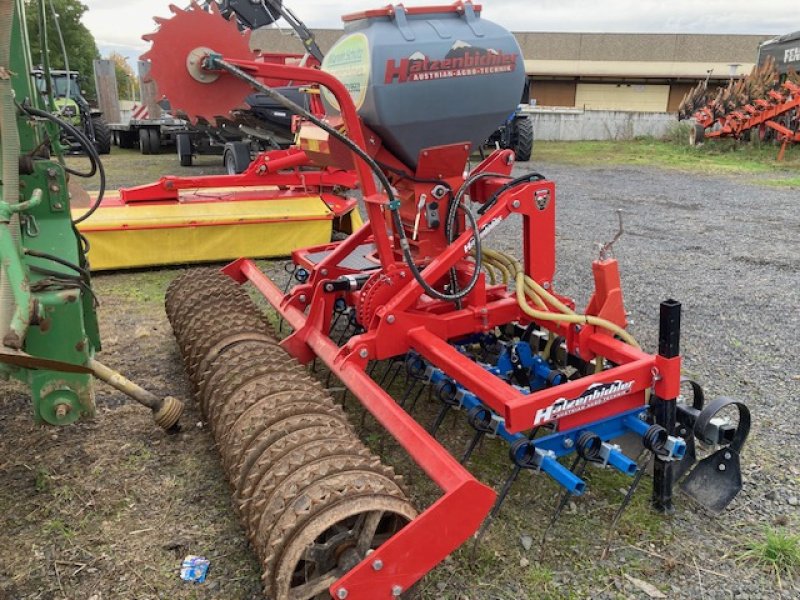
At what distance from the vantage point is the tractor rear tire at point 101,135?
602 inches

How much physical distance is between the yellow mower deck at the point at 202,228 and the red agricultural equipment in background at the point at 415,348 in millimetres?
2103

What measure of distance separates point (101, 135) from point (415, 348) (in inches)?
575

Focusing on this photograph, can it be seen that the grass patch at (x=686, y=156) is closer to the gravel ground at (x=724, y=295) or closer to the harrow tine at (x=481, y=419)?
the gravel ground at (x=724, y=295)

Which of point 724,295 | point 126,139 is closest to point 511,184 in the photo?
point 724,295

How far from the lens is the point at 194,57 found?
2477 mm

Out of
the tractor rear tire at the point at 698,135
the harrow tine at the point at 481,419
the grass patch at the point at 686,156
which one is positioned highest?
the harrow tine at the point at 481,419

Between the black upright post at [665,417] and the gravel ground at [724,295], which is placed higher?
the black upright post at [665,417]

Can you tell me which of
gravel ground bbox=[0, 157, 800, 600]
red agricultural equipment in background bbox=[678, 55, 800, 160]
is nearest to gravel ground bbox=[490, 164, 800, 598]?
gravel ground bbox=[0, 157, 800, 600]

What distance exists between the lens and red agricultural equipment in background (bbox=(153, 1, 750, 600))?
2049mm

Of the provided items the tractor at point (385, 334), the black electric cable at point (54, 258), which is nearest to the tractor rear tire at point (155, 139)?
the tractor at point (385, 334)

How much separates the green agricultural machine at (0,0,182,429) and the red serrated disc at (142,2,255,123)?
39 centimetres

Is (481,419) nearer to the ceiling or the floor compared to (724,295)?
nearer to the ceiling

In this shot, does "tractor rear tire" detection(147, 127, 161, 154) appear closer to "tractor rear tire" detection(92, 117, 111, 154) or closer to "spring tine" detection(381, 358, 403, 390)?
"tractor rear tire" detection(92, 117, 111, 154)

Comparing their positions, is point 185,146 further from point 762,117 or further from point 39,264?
point 762,117
